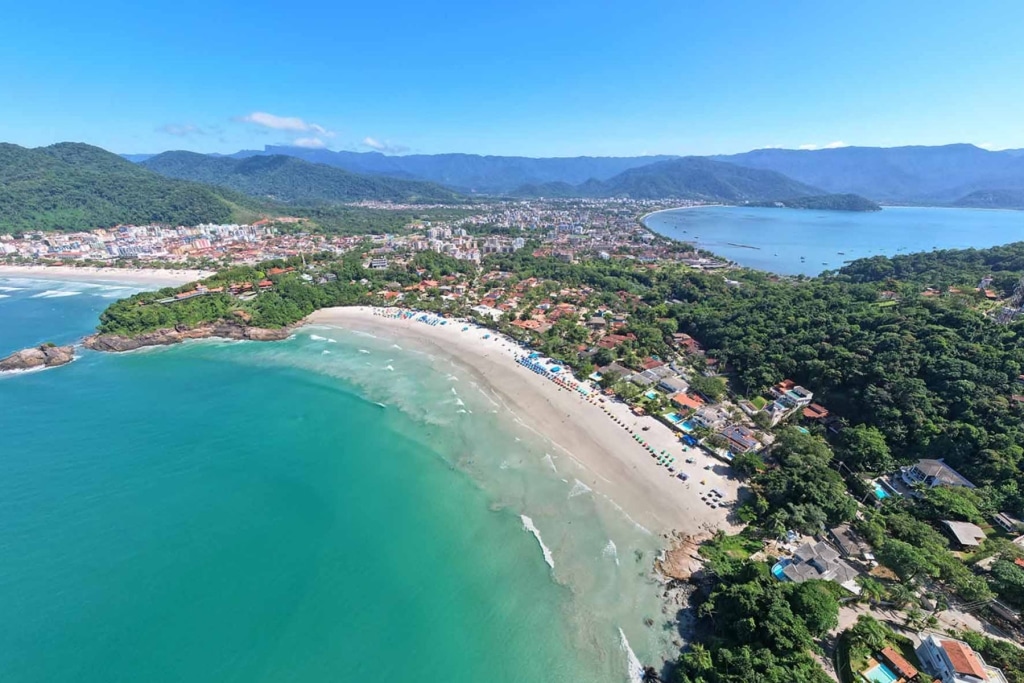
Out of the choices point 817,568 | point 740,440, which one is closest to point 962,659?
point 817,568

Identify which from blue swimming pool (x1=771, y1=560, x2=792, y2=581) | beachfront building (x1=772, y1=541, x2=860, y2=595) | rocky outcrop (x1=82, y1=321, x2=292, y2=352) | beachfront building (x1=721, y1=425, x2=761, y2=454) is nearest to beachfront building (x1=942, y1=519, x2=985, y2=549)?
beachfront building (x1=772, y1=541, x2=860, y2=595)

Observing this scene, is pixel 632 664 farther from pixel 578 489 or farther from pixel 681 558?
pixel 578 489

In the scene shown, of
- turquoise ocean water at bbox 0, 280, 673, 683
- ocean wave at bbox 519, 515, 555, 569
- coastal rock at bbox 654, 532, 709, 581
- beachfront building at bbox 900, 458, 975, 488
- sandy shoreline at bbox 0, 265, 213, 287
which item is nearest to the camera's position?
turquoise ocean water at bbox 0, 280, 673, 683

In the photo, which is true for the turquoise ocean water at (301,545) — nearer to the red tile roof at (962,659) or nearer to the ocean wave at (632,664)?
the ocean wave at (632,664)

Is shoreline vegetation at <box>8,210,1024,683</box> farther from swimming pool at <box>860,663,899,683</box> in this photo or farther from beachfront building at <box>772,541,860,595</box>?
swimming pool at <box>860,663,899,683</box>

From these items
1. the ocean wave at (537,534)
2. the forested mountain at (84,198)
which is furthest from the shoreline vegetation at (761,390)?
the forested mountain at (84,198)
